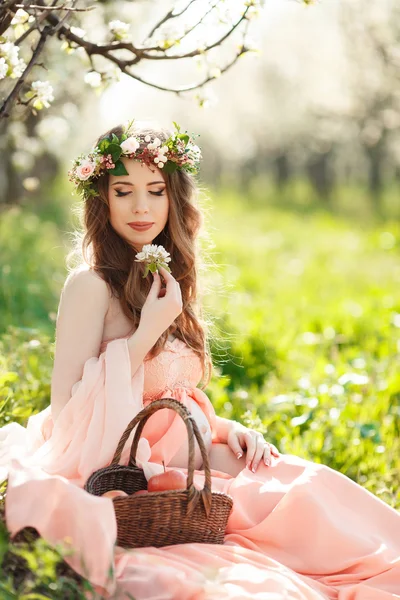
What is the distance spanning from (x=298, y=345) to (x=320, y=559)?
3738mm

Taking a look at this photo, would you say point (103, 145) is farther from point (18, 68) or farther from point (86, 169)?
point (18, 68)

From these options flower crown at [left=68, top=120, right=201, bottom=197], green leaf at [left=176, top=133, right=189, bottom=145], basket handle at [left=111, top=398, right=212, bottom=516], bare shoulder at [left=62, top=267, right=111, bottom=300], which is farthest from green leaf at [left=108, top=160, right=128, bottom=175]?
basket handle at [left=111, top=398, right=212, bottom=516]

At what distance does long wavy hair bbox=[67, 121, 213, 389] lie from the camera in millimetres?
3177

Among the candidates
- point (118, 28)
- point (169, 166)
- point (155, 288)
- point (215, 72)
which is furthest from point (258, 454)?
point (118, 28)

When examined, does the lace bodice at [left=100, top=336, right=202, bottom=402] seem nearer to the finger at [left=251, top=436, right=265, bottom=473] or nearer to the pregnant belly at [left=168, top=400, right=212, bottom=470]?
the pregnant belly at [left=168, top=400, right=212, bottom=470]

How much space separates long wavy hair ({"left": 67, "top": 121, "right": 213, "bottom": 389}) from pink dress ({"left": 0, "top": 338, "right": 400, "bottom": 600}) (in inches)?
5.4

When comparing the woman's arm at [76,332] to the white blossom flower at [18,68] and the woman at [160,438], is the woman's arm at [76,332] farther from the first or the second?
the white blossom flower at [18,68]

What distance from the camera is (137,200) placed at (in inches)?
126

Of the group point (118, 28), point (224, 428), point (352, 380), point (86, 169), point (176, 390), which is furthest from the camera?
point (352, 380)

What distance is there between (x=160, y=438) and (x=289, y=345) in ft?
11.0

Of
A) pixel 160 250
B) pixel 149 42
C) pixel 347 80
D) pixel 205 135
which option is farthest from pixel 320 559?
pixel 205 135

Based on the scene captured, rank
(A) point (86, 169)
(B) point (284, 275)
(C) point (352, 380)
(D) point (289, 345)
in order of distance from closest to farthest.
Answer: (A) point (86, 169) → (C) point (352, 380) → (D) point (289, 345) → (B) point (284, 275)

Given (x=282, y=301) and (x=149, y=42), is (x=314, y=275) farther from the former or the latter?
(x=149, y=42)

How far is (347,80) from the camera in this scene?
1848 cm
